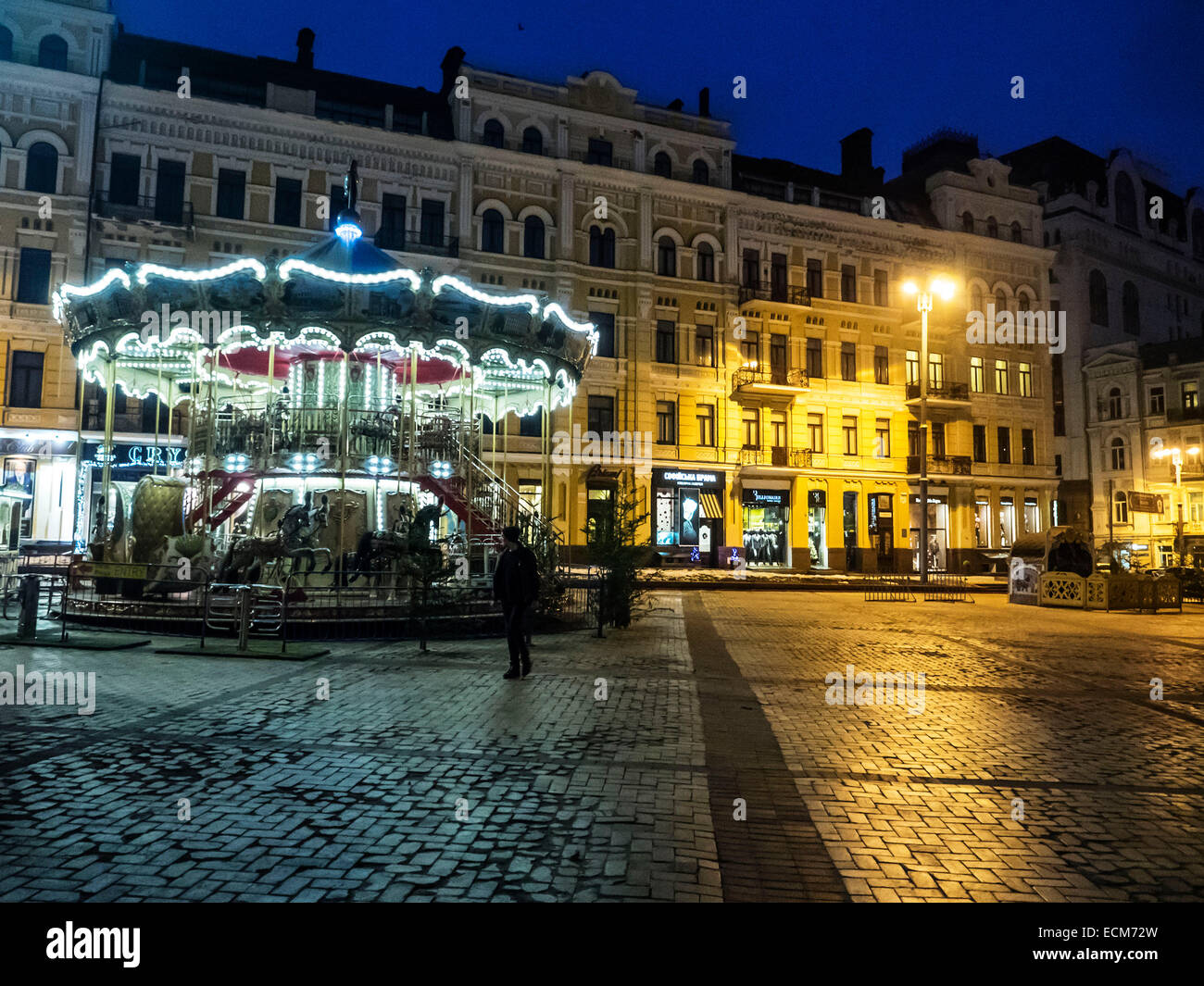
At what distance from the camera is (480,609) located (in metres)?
13.6

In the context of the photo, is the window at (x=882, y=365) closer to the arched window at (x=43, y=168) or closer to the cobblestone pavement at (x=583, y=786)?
the cobblestone pavement at (x=583, y=786)

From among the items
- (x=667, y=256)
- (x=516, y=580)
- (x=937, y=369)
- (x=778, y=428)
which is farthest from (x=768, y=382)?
(x=516, y=580)

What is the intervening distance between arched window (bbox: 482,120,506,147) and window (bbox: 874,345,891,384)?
67.1 feet

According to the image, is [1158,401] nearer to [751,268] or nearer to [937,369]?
[937,369]

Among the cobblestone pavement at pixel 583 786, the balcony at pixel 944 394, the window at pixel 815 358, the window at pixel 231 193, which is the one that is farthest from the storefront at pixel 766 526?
the cobblestone pavement at pixel 583 786

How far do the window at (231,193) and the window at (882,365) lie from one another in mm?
29264

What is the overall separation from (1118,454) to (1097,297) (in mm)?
9404

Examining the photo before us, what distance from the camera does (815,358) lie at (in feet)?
125

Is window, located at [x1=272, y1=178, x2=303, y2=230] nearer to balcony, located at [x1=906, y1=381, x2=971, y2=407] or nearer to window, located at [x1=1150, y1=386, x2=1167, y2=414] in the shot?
balcony, located at [x1=906, y1=381, x2=971, y2=407]

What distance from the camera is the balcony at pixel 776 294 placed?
36344 mm

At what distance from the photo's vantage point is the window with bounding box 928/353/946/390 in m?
40.2

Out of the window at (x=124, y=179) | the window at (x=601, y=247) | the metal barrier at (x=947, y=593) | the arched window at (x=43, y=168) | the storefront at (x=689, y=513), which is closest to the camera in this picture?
the metal barrier at (x=947, y=593)

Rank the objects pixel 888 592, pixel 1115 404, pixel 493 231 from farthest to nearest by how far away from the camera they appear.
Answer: pixel 1115 404 < pixel 493 231 < pixel 888 592

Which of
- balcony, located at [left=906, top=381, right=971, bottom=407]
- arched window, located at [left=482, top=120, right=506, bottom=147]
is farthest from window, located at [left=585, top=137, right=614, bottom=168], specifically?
balcony, located at [left=906, top=381, right=971, bottom=407]
